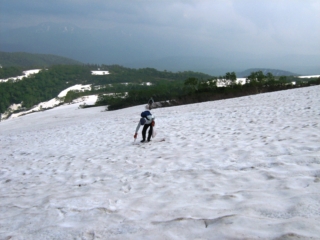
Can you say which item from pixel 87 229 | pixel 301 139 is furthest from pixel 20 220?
pixel 301 139

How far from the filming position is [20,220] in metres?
4.39

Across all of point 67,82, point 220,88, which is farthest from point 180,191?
point 67,82

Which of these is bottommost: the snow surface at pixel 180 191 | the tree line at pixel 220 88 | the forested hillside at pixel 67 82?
the snow surface at pixel 180 191

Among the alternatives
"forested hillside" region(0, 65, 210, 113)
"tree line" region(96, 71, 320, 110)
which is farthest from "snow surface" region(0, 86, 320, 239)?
"forested hillside" region(0, 65, 210, 113)

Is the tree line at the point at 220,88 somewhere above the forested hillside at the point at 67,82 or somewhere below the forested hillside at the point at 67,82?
below

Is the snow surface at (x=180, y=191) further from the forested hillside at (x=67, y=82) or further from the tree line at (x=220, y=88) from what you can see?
the forested hillside at (x=67, y=82)

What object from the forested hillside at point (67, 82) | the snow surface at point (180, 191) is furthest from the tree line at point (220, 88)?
the forested hillside at point (67, 82)

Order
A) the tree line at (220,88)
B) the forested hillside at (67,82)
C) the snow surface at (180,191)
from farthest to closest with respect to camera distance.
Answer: the forested hillside at (67,82) → the tree line at (220,88) → the snow surface at (180,191)

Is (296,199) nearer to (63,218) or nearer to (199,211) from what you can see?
(199,211)

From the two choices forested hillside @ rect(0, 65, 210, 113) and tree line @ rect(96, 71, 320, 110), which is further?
forested hillside @ rect(0, 65, 210, 113)

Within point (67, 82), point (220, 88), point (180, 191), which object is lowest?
point (180, 191)

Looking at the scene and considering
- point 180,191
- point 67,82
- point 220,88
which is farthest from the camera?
point 67,82

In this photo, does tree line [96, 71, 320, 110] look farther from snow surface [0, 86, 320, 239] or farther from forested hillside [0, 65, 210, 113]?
forested hillside [0, 65, 210, 113]

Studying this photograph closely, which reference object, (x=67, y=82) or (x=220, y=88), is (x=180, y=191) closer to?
(x=220, y=88)
